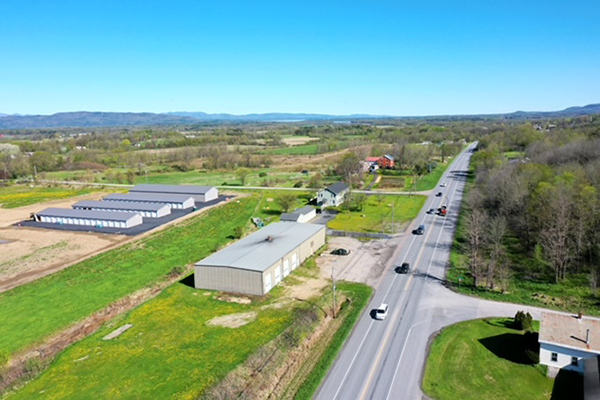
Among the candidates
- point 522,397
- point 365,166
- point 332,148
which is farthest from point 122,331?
point 332,148

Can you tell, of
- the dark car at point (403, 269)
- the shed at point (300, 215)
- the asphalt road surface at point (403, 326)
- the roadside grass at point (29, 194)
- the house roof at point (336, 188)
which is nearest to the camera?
the asphalt road surface at point (403, 326)

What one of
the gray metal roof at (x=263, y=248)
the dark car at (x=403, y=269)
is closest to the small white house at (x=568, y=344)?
the dark car at (x=403, y=269)

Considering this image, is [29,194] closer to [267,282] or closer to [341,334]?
[267,282]

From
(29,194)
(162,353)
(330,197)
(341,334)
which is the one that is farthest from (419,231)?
(29,194)

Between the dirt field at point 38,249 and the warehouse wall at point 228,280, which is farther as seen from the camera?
the dirt field at point 38,249

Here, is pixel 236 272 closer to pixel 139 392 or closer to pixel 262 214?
pixel 139 392

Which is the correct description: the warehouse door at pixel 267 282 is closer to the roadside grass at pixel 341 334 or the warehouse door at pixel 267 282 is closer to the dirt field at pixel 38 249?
the roadside grass at pixel 341 334

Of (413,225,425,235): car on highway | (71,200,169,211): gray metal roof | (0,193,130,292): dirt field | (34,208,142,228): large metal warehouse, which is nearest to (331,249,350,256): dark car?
(413,225,425,235): car on highway
